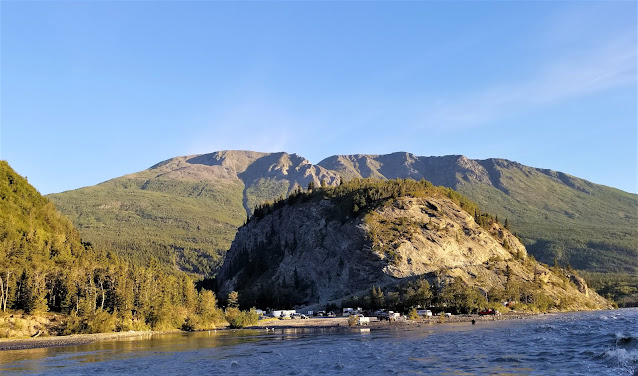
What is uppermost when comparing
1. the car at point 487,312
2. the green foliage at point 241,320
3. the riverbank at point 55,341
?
the riverbank at point 55,341

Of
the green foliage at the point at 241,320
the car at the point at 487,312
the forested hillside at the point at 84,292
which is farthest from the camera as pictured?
the car at the point at 487,312

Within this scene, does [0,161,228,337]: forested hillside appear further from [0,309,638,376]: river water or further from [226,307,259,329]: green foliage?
[0,309,638,376]: river water

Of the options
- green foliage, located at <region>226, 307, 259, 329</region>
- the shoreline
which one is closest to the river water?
the shoreline

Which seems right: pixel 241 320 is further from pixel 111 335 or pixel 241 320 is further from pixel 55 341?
pixel 55 341

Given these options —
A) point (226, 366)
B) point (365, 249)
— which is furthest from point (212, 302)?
point (226, 366)

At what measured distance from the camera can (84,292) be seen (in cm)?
11906

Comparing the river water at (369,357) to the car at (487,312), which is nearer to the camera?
the river water at (369,357)

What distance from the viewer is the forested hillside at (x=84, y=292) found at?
110 meters

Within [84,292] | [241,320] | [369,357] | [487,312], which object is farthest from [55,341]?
[487,312]

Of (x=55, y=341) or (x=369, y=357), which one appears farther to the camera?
(x=55, y=341)

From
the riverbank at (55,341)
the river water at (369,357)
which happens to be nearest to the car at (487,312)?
the river water at (369,357)

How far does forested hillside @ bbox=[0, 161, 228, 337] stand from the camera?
10981 centimetres

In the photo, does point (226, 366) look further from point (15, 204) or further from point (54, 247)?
point (15, 204)

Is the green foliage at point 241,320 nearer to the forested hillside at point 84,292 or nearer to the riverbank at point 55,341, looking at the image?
the forested hillside at point 84,292
